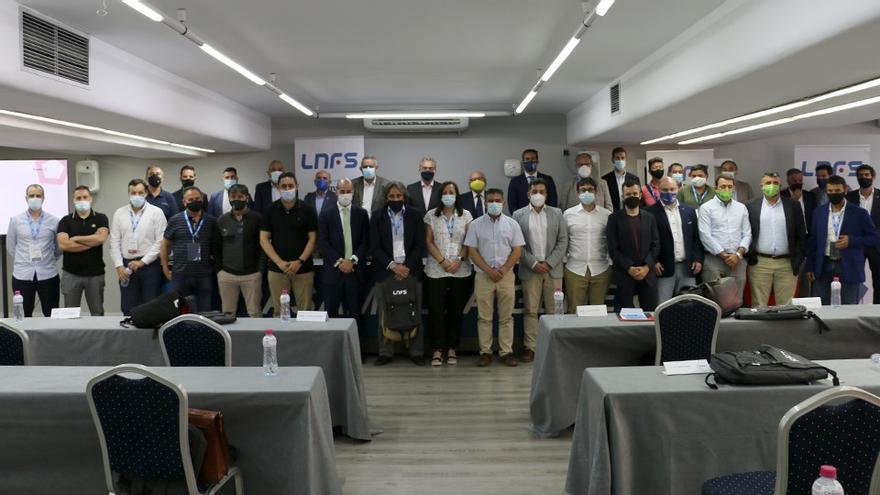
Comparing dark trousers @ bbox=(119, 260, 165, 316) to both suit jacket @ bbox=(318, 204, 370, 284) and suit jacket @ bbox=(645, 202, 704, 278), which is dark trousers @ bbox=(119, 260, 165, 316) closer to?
suit jacket @ bbox=(318, 204, 370, 284)

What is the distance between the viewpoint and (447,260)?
6.55 metres

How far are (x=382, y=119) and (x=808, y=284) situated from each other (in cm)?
646

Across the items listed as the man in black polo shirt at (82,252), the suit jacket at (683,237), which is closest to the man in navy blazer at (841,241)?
the suit jacket at (683,237)

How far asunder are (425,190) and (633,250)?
2783mm

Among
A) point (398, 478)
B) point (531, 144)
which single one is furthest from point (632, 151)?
point (398, 478)

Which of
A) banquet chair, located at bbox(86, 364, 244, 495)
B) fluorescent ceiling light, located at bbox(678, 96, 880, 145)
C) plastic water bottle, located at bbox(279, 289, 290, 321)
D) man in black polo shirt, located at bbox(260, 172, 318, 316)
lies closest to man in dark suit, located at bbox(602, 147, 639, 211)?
fluorescent ceiling light, located at bbox(678, 96, 880, 145)

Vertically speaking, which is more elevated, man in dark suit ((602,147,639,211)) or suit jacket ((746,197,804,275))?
man in dark suit ((602,147,639,211))

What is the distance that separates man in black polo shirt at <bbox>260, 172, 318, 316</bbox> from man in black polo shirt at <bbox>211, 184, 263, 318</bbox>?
0.38 feet

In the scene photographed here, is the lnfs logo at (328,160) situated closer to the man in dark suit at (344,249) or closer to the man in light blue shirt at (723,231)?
the man in dark suit at (344,249)

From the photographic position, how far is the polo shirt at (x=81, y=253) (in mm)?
6531

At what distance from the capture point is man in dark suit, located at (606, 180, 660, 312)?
6125mm

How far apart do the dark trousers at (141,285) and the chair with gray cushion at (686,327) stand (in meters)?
4.97

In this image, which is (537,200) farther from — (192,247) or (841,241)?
(192,247)

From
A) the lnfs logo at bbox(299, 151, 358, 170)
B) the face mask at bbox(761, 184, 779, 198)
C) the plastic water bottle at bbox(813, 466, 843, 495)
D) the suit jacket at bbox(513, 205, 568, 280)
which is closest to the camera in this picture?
the plastic water bottle at bbox(813, 466, 843, 495)
